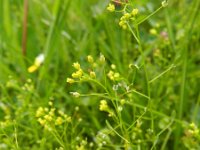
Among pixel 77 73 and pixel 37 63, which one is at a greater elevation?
pixel 37 63

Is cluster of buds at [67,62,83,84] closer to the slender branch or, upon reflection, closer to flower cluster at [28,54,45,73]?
flower cluster at [28,54,45,73]

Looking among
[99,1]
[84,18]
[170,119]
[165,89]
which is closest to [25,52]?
[84,18]

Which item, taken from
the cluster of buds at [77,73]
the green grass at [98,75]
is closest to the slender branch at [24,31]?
the green grass at [98,75]

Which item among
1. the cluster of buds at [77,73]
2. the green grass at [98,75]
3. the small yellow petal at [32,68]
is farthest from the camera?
the small yellow petal at [32,68]

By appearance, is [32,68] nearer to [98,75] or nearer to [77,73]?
[98,75]

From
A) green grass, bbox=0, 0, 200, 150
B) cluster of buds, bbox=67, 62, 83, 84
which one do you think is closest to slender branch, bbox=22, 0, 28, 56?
green grass, bbox=0, 0, 200, 150

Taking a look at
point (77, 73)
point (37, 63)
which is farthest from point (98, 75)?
point (77, 73)

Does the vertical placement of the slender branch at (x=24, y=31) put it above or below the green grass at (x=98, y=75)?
above

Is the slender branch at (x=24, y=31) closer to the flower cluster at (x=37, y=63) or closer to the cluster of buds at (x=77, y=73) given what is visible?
the flower cluster at (x=37, y=63)
